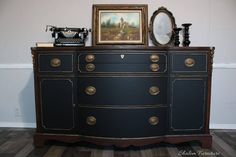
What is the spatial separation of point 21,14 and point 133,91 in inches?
66.0

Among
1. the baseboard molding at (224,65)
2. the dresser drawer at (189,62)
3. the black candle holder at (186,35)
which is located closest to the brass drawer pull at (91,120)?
the dresser drawer at (189,62)

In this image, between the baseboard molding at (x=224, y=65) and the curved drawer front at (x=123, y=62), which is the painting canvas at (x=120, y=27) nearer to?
the curved drawer front at (x=123, y=62)

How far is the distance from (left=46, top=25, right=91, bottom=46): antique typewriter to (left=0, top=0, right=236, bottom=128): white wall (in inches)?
13.8

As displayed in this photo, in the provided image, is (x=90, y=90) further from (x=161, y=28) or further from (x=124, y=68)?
(x=161, y=28)

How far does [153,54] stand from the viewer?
232 centimetres

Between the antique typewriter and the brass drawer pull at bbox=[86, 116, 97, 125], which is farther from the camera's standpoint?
the antique typewriter

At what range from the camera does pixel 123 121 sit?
2.35 m

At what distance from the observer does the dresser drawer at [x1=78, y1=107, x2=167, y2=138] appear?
2346 mm

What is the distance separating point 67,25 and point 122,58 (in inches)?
40.4

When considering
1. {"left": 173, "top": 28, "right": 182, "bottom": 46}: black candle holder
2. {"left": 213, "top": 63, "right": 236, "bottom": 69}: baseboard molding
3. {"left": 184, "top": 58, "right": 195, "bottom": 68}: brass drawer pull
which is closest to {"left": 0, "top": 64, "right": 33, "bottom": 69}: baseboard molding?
{"left": 173, "top": 28, "right": 182, "bottom": 46}: black candle holder

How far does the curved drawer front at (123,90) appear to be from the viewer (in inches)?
91.0

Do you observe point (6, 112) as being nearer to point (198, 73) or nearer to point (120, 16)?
point (120, 16)

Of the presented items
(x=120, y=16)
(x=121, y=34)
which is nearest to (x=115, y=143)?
(x=121, y=34)

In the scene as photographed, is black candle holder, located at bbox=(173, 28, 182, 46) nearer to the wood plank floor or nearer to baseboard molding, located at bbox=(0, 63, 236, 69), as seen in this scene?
baseboard molding, located at bbox=(0, 63, 236, 69)
